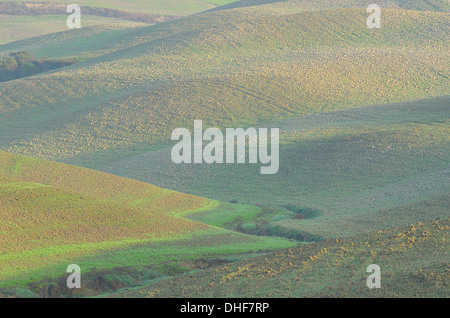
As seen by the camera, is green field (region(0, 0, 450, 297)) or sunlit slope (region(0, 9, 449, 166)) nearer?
green field (region(0, 0, 450, 297))

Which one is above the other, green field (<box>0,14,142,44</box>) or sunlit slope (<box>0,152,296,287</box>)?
green field (<box>0,14,142,44</box>)

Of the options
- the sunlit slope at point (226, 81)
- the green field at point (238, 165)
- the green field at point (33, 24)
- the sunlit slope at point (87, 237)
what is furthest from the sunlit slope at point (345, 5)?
the sunlit slope at point (87, 237)

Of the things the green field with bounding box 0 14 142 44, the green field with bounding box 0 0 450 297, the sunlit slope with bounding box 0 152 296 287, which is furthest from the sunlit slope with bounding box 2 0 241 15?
the sunlit slope with bounding box 0 152 296 287

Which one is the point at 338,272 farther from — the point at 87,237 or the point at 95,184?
the point at 95,184
